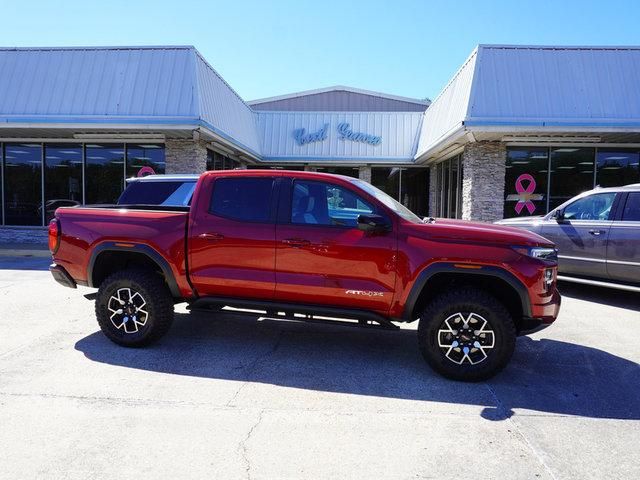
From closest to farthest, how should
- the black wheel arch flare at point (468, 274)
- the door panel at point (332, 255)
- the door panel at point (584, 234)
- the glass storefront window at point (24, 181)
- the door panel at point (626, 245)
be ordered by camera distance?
the black wheel arch flare at point (468, 274) < the door panel at point (332, 255) < the door panel at point (626, 245) < the door panel at point (584, 234) < the glass storefront window at point (24, 181)

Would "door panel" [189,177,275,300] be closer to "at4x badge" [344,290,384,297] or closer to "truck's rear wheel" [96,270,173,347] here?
"truck's rear wheel" [96,270,173,347]

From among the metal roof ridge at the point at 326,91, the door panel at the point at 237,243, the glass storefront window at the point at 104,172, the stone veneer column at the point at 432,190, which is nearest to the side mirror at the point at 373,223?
the door panel at the point at 237,243

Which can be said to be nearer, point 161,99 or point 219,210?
point 219,210

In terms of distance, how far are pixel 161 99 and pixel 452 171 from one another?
364 inches

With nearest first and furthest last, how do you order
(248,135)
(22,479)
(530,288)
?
(22,479)
(530,288)
(248,135)

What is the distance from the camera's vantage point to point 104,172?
14.7 meters

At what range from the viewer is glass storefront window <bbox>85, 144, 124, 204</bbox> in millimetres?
14656

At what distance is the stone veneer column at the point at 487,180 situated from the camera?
43.4ft

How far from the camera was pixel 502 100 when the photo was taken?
40.2ft

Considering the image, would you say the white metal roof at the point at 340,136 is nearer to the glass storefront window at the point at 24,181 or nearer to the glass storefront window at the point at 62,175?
the glass storefront window at the point at 62,175

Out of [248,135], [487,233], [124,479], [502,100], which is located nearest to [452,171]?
[502,100]

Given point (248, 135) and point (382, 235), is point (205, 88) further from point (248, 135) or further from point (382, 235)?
point (382, 235)

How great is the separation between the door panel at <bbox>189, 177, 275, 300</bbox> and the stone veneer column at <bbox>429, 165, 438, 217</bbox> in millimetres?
14366

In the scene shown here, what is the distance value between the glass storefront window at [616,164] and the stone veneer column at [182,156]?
11.4m
